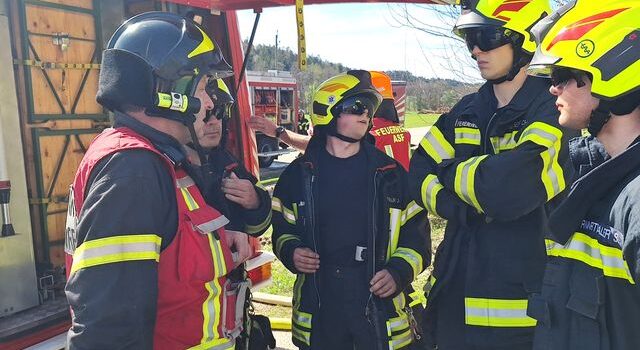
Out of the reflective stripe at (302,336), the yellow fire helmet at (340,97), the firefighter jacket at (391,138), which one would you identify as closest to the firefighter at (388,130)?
the firefighter jacket at (391,138)

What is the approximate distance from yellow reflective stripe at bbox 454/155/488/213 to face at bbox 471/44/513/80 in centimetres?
40

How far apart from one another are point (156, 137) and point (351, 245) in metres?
1.19

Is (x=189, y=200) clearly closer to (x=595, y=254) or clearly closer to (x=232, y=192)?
(x=232, y=192)

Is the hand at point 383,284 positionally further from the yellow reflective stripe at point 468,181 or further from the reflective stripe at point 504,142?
the reflective stripe at point 504,142

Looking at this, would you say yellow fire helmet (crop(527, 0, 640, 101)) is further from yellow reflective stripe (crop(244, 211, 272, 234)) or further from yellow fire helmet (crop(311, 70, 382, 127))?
yellow reflective stripe (crop(244, 211, 272, 234))

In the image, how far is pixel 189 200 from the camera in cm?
169

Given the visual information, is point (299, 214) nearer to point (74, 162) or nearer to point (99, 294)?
point (99, 294)

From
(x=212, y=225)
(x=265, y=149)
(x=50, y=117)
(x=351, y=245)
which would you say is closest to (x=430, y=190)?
(x=351, y=245)

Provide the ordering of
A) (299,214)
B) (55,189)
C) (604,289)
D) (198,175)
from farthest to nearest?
(55,189) < (299,214) < (198,175) < (604,289)

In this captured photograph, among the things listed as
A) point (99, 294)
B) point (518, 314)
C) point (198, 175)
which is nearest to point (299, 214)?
point (198, 175)

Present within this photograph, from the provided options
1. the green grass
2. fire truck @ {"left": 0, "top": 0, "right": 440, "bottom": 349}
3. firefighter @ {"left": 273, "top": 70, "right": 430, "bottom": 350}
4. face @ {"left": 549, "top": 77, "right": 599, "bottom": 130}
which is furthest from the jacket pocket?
fire truck @ {"left": 0, "top": 0, "right": 440, "bottom": 349}

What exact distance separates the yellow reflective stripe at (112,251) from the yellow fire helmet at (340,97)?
4.98ft

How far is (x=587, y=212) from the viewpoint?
1436 millimetres

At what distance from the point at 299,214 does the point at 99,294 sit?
4.52ft
